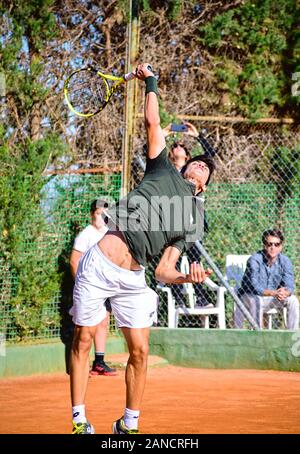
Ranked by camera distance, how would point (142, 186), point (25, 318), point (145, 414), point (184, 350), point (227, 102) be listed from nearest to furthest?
point (142, 186) < point (145, 414) < point (25, 318) < point (184, 350) < point (227, 102)

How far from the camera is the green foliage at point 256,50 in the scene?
12555mm

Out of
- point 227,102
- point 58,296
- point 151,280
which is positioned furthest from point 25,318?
point 227,102

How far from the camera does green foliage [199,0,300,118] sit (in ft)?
41.2

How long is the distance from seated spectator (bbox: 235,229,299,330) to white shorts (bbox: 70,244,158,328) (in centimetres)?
465

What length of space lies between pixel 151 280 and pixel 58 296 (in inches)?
54.0

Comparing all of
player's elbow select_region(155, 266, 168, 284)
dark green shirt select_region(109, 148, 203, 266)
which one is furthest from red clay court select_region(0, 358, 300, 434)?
dark green shirt select_region(109, 148, 203, 266)

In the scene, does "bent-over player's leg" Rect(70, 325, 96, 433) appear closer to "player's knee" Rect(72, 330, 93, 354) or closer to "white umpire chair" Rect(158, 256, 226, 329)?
"player's knee" Rect(72, 330, 93, 354)

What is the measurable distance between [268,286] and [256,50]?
4.00 m

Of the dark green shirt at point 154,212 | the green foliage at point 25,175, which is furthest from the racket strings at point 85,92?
the dark green shirt at point 154,212

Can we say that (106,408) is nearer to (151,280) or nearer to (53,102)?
(151,280)

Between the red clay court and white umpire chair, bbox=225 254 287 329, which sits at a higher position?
white umpire chair, bbox=225 254 287 329

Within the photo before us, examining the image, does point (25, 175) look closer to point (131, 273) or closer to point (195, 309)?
point (195, 309)

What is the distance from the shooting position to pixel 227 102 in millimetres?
12641

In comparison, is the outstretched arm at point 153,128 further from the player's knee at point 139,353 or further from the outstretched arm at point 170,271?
the player's knee at point 139,353
